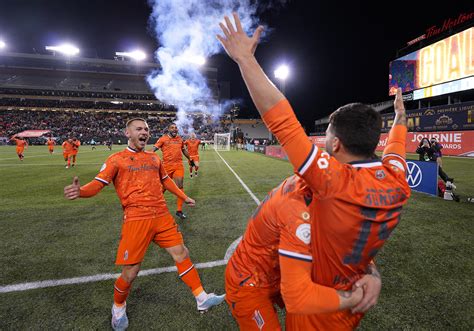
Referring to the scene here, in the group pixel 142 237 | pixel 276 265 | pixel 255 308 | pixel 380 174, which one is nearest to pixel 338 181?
pixel 380 174

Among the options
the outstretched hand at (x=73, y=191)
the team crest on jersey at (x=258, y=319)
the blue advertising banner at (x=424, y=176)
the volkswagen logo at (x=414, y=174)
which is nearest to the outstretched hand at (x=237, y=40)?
the team crest on jersey at (x=258, y=319)

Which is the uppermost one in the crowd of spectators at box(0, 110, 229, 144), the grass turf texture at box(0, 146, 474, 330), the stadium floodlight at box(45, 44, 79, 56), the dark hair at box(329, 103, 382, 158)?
the stadium floodlight at box(45, 44, 79, 56)

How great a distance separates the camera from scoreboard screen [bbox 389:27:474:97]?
24.3 m

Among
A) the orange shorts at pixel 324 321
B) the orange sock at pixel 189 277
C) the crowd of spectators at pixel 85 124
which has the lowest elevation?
the orange sock at pixel 189 277

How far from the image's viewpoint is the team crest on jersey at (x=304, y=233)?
44.9 inches

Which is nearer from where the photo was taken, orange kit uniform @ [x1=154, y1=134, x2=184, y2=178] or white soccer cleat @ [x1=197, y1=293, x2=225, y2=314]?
white soccer cleat @ [x1=197, y1=293, x2=225, y2=314]

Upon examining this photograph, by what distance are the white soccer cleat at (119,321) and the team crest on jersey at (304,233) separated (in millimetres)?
2518

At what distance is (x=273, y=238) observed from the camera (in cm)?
137

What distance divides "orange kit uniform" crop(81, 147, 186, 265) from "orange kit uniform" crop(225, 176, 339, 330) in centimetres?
176

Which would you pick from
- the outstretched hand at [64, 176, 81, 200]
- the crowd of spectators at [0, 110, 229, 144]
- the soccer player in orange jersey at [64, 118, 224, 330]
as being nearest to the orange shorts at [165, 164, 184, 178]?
the soccer player in orange jersey at [64, 118, 224, 330]

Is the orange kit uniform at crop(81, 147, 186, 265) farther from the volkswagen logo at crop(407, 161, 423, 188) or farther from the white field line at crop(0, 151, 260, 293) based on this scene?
the volkswagen logo at crop(407, 161, 423, 188)

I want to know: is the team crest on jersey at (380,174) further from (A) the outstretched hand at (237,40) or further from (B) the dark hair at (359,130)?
(A) the outstretched hand at (237,40)

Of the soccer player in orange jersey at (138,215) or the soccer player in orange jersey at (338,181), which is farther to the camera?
the soccer player in orange jersey at (138,215)

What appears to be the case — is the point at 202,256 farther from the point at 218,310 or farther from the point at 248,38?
the point at 248,38
